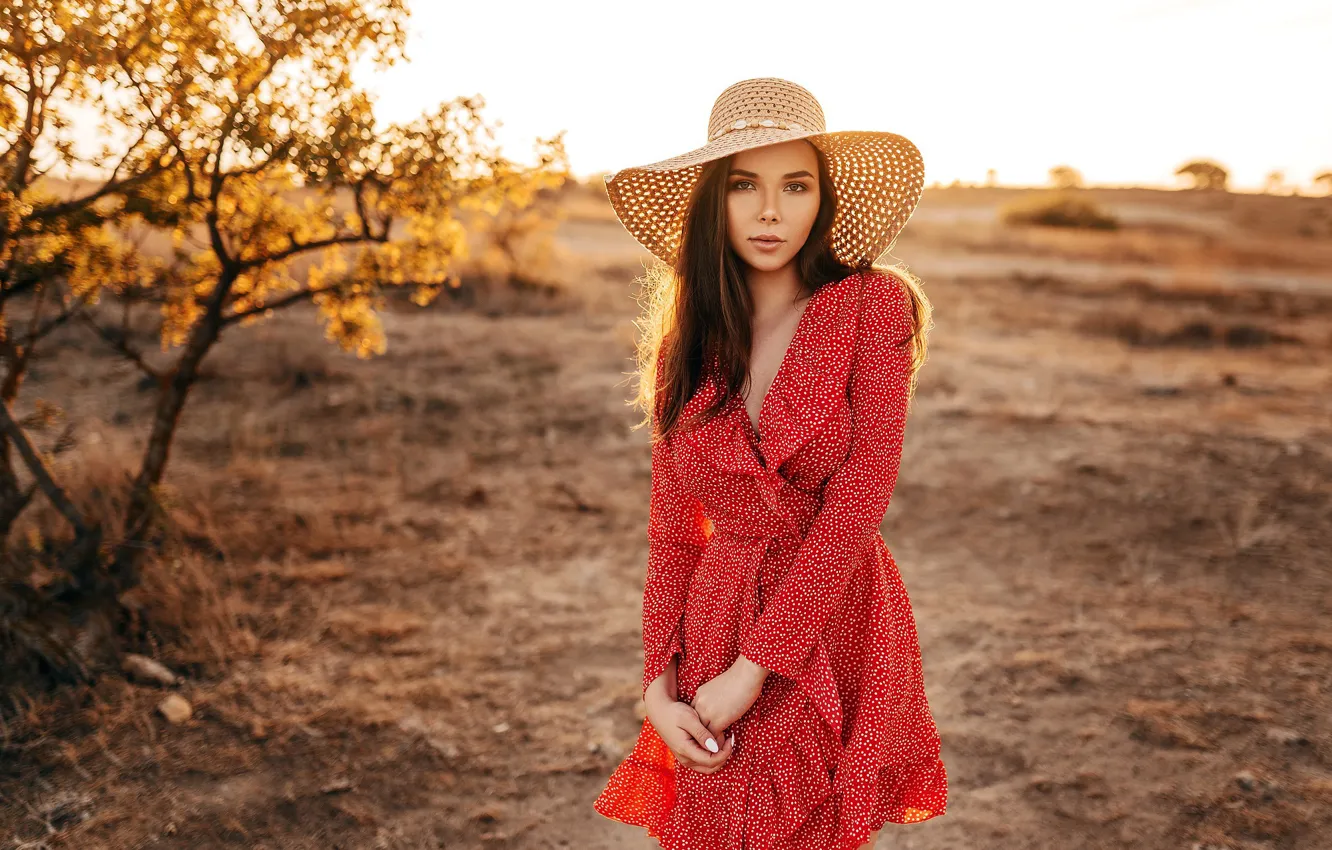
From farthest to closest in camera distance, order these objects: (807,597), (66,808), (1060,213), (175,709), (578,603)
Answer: (1060,213), (578,603), (175,709), (66,808), (807,597)

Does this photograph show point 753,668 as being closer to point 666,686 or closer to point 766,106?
point 666,686

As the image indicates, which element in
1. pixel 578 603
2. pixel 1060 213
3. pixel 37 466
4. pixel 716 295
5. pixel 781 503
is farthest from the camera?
pixel 1060 213

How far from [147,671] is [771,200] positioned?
3.19m

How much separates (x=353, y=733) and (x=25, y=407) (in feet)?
16.4

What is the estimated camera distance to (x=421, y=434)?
670 cm

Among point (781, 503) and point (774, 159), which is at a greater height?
point (774, 159)

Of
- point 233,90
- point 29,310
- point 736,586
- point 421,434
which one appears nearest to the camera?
point 736,586

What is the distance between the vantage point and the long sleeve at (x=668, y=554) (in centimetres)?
174

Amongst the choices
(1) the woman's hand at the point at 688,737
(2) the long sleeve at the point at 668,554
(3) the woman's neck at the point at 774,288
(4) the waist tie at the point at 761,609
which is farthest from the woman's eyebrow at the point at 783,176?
(1) the woman's hand at the point at 688,737

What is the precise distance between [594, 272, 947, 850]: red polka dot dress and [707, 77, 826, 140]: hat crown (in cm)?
32

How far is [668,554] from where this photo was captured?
180cm

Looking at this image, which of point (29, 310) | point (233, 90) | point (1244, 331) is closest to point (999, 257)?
point (1244, 331)

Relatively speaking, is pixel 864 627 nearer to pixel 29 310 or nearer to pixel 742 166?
pixel 742 166

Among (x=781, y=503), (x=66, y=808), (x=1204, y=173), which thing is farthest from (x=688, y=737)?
(x=1204, y=173)
